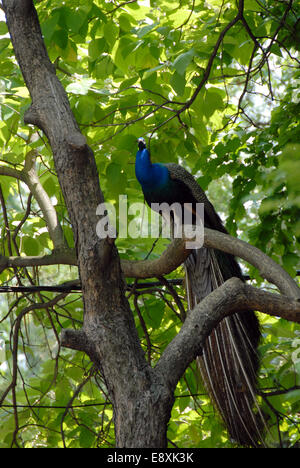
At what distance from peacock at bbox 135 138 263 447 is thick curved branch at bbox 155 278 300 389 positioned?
81 cm

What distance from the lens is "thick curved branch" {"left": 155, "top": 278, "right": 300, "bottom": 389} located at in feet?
5.84

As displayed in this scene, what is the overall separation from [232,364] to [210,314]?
1.06m

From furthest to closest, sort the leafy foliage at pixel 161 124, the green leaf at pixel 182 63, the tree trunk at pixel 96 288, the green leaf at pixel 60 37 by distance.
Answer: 1. the green leaf at pixel 60 37
2. the leafy foliage at pixel 161 124
3. the green leaf at pixel 182 63
4. the tree trunk at pixel 96 288

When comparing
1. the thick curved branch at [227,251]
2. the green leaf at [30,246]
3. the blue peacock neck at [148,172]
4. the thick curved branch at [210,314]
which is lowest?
the thick curved branch at [210,314]

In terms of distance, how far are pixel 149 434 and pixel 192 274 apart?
1.82m

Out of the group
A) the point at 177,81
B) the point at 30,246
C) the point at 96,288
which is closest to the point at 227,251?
the point at 96,288

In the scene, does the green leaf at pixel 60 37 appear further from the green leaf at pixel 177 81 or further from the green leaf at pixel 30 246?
the green leaf at pixel 30 246

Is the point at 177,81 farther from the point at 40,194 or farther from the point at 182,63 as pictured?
the point at 40,194

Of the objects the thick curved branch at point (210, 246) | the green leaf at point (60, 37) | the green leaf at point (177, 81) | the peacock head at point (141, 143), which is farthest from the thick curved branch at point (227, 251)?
the green leaf at point (60, 37)

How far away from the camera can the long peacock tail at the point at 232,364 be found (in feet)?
8.28

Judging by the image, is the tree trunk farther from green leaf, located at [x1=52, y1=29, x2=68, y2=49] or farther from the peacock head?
the peacock head

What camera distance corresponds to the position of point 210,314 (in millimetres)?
1868

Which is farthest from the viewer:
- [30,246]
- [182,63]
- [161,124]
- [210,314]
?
[30,246]

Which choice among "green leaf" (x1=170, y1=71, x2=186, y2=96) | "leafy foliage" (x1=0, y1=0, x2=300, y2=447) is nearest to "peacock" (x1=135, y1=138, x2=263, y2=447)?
"leafy foliage" (x1=0, y1=0, x2=300, y2=447)
